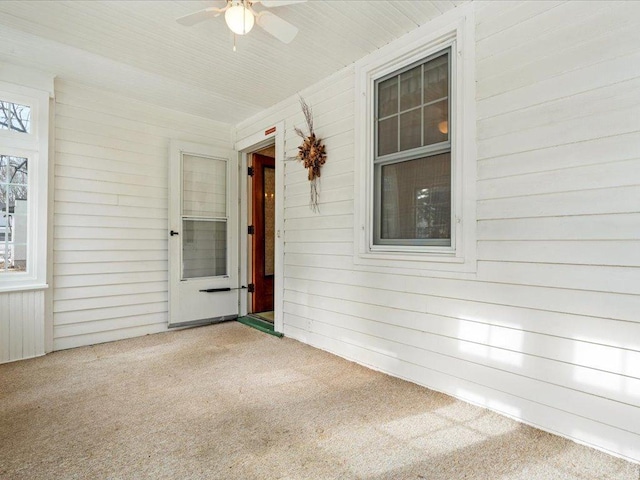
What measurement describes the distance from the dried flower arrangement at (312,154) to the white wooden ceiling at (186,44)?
1.21ft

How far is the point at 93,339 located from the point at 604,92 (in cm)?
464

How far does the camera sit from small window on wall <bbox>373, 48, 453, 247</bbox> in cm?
255

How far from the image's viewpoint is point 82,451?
1.80m

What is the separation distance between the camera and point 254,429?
201 centimetres

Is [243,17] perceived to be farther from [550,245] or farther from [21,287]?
[21,287]

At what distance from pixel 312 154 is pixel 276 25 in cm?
134

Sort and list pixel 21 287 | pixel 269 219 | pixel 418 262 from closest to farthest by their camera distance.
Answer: pixel 418 262
pixel 21 287
pixel 269 219

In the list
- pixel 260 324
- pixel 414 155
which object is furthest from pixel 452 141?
pixel 260 324

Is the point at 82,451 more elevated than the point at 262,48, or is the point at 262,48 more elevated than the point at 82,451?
the point at 262,48

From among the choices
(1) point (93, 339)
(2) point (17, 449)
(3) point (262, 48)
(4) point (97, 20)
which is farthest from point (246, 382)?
(4) point (97, 20)

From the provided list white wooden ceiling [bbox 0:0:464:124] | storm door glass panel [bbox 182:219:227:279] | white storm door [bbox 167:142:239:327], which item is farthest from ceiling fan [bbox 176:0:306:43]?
storm door glass panel [bbox 182:219:227:279]

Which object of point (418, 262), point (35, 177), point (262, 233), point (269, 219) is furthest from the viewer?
point (269, 219)

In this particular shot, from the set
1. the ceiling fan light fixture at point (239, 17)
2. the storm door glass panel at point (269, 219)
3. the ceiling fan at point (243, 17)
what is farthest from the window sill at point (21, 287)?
the ceiling fan light fixture at point (239, 17)

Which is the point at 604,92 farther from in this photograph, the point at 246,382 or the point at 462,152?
the point at 246,382
